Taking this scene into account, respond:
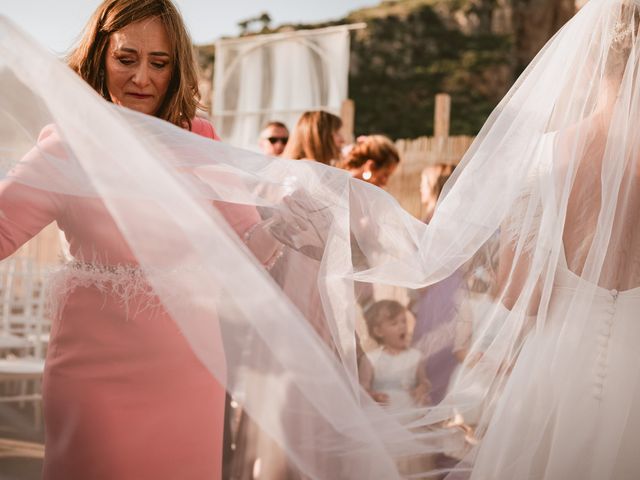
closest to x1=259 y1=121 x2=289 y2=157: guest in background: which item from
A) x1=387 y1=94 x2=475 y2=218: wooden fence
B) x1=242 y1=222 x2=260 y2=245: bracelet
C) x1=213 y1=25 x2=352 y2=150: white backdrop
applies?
x1=387 y1=94 x2=475 y2=218: wooden fence

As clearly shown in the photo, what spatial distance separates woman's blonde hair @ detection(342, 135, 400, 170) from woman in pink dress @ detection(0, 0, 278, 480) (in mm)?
2805

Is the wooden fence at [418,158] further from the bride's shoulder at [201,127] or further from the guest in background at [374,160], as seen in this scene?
the bride's shoulder at [201,127]

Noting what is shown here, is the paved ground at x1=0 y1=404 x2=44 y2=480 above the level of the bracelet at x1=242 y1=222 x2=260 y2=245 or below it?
below

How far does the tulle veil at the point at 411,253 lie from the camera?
1.56m

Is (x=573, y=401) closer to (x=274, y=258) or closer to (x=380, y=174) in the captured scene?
(x=274, y=258)

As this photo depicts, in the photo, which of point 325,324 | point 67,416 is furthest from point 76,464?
point 325,324

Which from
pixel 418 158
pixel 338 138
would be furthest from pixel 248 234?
pixel 418 158

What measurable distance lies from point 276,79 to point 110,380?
30.1 feet

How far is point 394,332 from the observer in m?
2.27

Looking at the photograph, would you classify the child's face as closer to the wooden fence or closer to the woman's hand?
the woman's hand

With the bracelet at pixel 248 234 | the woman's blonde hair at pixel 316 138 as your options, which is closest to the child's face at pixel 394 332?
the bracelet at pixel 248 234

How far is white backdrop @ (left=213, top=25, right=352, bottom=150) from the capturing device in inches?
393

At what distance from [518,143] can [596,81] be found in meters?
0.24

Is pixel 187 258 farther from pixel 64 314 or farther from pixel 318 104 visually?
pixel 318 104
